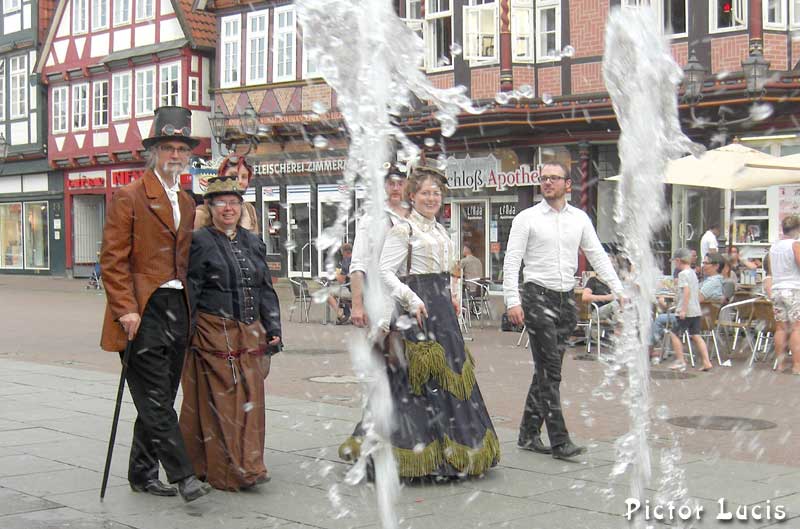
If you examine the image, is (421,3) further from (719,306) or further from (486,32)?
(719,306)

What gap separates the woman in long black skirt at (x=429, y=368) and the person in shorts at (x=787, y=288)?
701 centimetres

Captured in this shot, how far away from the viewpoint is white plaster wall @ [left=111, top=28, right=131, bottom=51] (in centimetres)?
3816

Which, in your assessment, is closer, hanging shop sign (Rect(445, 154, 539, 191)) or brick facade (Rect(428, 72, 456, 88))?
hanging shop sign (Rect(445, 154, 539, 191))

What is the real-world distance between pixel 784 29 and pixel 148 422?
18725mm

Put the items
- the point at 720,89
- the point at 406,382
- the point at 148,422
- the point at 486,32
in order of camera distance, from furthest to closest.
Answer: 1. the point at 486,32
2. the point at 720,89
3. the point at 406,382
4. the point at 148,422

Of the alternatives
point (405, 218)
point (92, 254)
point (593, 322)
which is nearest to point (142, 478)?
point (405, 218)

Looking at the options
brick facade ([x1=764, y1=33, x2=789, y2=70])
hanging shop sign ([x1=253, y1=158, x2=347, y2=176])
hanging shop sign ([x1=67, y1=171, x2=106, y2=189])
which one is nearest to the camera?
brick facade ([x1=764, y1=33, x2=789, y2=70])

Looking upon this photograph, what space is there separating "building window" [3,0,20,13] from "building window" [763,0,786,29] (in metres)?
Answer: 32.7

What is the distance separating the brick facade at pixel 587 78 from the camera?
937 inches

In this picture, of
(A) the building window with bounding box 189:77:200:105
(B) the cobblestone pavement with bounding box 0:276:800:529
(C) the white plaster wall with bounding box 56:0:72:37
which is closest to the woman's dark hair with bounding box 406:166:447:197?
(B) the cobblestone pavement with bounding box 0:276:800:529

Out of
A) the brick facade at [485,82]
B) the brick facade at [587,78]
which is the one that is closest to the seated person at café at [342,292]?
the brick facade at [485,82]

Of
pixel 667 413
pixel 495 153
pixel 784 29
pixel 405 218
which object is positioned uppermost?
pixel 784 29

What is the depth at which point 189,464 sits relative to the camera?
6.01 metres

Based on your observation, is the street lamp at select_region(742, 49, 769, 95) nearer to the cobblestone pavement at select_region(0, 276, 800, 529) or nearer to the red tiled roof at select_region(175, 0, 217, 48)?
the cobblestone pavement at select_region(0, 276, 800, 529)
